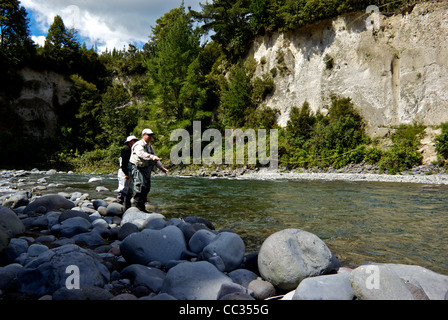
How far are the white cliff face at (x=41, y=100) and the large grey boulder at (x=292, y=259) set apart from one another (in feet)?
106

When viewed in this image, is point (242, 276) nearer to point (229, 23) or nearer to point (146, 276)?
point (146, 276)

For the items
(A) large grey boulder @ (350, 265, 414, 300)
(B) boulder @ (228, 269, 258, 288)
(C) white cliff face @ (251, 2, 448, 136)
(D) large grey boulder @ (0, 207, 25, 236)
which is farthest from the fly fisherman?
(C) white cliff face @ (251, 2, 448, 136)

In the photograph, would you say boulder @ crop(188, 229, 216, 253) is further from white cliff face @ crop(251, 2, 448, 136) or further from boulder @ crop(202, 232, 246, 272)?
white cliff face @ crop(251, 2, 448, 136)

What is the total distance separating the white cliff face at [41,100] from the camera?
27125 mm

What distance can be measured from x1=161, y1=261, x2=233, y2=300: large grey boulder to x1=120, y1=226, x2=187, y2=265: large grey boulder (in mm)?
683

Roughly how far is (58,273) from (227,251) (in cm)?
162

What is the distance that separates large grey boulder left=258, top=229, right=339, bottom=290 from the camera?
2479mm

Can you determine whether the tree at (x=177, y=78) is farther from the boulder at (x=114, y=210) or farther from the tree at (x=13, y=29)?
the boulder at (x=114, y=210)

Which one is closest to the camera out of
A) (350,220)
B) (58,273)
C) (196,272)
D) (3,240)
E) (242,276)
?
(58,273)

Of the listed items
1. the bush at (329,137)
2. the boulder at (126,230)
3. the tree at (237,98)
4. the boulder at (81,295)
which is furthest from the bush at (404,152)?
the boulder at (81,295)

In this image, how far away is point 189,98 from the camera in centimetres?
2428

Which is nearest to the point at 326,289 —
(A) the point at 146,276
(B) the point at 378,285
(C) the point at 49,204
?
(B) the point at 378,285

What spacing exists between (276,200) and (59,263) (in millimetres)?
6220

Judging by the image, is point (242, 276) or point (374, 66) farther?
point (374, 66)
